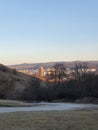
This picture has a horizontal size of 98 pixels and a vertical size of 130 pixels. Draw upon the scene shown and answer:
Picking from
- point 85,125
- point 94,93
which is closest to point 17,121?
point 85,125

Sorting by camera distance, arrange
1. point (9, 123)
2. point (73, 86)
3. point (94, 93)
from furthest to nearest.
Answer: point (73, 86) → point (94, 93) → point (9, 123)

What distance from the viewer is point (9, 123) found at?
14.4 m

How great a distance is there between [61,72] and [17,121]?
65.3 meters

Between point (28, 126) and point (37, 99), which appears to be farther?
point (37, 99)

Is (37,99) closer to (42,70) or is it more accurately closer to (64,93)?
(64,93)

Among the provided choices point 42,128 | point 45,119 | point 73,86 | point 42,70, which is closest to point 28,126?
point 42,128

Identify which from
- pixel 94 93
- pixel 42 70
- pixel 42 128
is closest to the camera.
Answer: pixel 42 128

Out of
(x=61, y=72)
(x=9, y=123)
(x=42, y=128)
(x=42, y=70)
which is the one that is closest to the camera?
(x=42, y=128)

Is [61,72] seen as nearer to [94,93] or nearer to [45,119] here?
[94,93]

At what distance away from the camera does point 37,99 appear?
44.8m

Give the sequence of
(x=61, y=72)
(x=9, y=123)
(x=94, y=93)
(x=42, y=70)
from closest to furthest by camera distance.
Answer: (x=9, y=123) → (x=94, y=93) → (x=61, y=72) → (x=42, y=70)

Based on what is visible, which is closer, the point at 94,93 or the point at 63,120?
the point at 63,120

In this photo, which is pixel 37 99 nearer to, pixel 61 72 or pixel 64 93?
pixel 64 93

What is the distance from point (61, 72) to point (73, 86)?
35.5 meters
